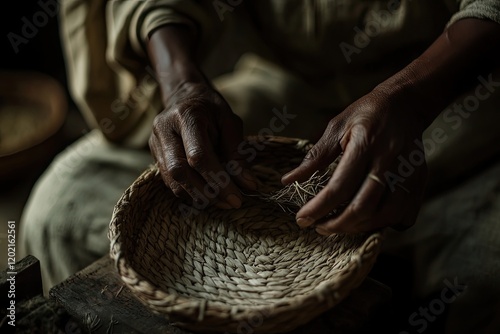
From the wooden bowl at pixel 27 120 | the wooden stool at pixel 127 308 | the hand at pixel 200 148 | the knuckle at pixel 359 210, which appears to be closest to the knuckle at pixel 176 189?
the hand at pixel 200 148

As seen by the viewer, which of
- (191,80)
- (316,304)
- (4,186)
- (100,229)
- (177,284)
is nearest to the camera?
(316,304)

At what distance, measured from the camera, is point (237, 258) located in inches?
36.1

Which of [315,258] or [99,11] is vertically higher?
[99,11]

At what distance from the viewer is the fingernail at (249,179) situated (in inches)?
36.4

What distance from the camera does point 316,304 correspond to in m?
0.71

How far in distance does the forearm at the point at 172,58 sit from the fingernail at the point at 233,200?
0.24 metres

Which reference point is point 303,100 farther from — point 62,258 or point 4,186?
point 4,186

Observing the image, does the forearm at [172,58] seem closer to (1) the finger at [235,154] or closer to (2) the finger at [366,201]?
(1) the finger at [235,154]

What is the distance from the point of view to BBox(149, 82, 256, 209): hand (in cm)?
88

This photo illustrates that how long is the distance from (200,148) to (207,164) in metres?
0.03

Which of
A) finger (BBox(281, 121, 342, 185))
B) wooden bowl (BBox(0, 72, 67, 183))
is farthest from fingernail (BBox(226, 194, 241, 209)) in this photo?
wooden bowl (BBox(0, 72, 67, 183))

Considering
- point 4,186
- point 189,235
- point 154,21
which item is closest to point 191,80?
point 154,21

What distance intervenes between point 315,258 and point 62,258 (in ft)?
1.90

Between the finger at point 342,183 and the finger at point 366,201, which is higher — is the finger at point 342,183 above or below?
above
